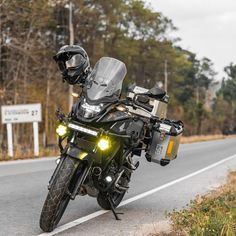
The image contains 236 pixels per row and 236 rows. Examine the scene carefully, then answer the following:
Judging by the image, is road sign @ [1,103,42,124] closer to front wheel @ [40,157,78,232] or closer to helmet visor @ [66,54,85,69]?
helmet visor @ [66,54,85,69]

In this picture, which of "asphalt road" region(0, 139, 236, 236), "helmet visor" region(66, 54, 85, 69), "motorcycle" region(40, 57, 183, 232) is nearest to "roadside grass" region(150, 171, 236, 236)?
"asphalt road" region(0, 139, 236, 236)

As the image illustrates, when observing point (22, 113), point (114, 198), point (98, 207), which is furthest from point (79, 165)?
point (22, 113)

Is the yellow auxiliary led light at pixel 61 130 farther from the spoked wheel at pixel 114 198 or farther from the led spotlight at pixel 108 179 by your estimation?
the spoked wheel at pixel 114 198

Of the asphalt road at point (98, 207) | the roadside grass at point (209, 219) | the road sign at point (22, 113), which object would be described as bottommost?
the road sign at point (22, 113)

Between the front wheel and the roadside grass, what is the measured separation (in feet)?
3.62

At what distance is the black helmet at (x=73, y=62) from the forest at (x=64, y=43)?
19.2 meters

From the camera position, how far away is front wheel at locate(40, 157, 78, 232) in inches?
224

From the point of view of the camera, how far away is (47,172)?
13195 millimetres

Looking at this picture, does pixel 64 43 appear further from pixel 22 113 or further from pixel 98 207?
pixel 98 207

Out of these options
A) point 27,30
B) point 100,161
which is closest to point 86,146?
point 100,161

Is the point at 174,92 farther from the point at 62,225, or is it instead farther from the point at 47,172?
the point at 62,225

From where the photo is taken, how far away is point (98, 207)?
25.8 feet

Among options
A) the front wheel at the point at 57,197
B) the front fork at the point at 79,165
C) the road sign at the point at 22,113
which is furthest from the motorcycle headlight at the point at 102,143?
the road sign at the point at 22,113

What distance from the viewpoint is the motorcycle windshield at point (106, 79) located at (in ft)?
20.7
